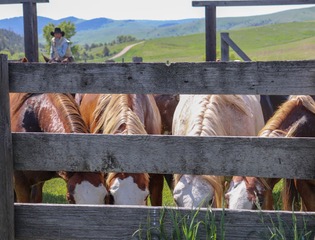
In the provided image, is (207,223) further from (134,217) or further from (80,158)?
(80,158)

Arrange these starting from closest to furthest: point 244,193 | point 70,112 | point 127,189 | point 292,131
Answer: point 244,193
point 127,189
point 292,131
point 70,112

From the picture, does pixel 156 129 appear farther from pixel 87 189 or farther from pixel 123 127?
pixel 87 189

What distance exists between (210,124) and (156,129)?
1.74 meters

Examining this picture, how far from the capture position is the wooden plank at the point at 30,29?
8.47 m

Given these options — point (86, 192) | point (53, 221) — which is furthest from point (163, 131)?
point (53, 221)

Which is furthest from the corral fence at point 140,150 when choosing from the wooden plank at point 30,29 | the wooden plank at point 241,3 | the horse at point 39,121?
the wooden plank at point 241,3

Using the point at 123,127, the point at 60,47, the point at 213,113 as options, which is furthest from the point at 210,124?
the point at 60,47

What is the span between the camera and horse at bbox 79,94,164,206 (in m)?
4.90

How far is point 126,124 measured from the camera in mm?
5434

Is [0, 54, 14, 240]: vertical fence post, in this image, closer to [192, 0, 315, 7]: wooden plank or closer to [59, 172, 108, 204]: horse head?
[59, 172, 108, 204]: horse head

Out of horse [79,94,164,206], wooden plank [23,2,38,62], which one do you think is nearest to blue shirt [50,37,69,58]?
wooden plank [23,2,38,62]

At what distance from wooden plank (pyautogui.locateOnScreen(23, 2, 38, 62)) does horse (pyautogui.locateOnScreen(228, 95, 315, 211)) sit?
4462 millimetres

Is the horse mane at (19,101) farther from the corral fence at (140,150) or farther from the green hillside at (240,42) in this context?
the green hillside at (240,42)

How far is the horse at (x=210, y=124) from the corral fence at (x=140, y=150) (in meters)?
0.55
